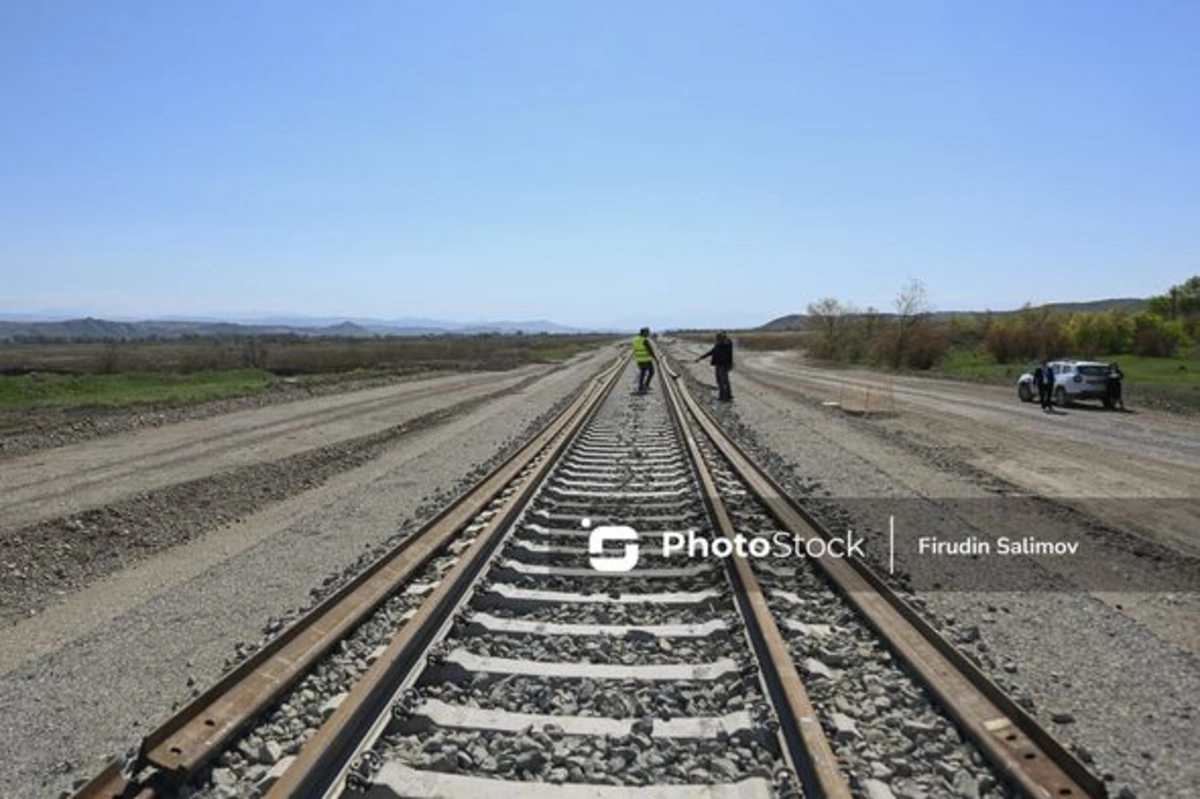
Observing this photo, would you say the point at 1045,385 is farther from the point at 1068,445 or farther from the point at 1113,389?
the point at 1068,445

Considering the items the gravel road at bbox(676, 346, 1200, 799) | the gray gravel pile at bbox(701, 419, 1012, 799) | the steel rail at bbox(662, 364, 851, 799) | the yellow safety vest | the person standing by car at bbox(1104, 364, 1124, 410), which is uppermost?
the yellow safety vest

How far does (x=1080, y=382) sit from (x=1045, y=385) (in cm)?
114

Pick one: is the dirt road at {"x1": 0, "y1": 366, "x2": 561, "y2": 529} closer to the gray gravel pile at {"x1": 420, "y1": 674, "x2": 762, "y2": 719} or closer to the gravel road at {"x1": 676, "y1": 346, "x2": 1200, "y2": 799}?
the gray gravel pile at {"x1": 420, "y1": 674, "x2": 762, "y2": 719}

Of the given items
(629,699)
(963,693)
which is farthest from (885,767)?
(629,699)

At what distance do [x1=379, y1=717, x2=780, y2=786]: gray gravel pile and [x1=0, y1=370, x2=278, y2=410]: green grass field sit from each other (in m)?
25.8

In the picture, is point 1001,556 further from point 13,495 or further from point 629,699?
point 13,495

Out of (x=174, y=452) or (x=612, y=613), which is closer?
(x=612, y=613)

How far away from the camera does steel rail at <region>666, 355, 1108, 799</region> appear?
3.69 metres

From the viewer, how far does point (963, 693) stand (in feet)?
15.0

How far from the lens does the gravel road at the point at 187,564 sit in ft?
16.3

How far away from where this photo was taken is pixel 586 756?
13.4ft

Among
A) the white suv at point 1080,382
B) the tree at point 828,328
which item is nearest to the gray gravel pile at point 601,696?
the white suv at point 1080,382
